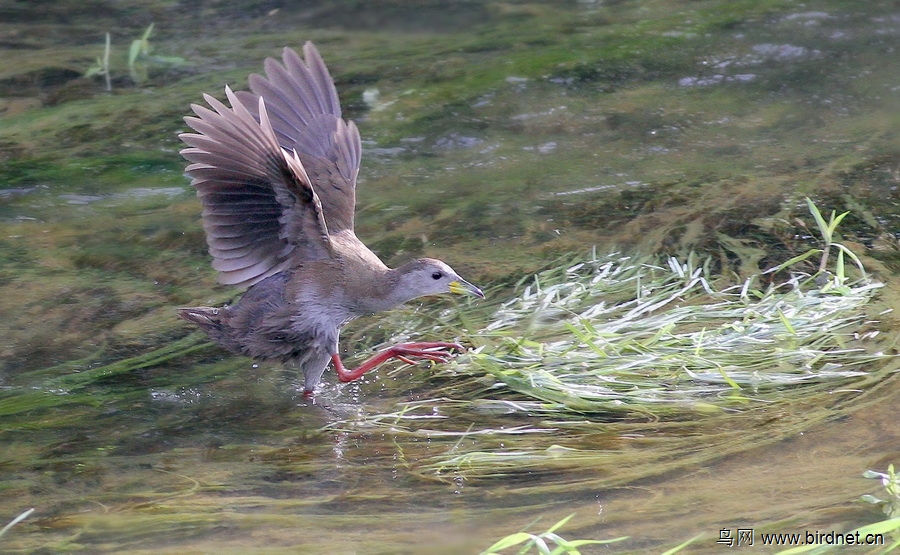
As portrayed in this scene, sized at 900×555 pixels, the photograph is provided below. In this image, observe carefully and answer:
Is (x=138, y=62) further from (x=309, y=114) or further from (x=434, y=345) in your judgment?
(x=434, y=345)

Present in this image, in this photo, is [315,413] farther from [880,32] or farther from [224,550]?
[880,32]

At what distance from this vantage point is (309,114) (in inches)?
208

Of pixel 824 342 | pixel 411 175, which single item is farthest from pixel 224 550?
pixel 411 175

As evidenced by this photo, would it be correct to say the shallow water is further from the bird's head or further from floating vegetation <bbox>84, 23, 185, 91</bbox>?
the bird's head

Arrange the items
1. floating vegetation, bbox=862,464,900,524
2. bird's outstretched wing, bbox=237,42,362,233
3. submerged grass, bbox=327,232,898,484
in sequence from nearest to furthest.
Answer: floating vegetation, bbox=862,464,900,524, submerged grass, bbox=327,232,898,484, bird's outstretched wing, bbox=237,42,362,233

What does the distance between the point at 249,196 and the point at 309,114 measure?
3.06ft

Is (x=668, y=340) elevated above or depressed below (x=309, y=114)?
below

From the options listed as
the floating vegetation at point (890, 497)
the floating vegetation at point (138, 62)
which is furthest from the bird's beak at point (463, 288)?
the floating vegetation at point (138, 62)

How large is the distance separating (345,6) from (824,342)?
710cm

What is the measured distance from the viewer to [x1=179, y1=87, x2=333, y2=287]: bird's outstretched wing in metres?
4.18

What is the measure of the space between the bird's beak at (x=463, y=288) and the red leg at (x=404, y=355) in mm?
235

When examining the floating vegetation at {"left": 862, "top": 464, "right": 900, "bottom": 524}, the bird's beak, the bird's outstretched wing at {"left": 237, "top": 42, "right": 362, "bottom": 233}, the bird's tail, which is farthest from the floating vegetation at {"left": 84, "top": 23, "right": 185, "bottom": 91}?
the floating vegetation at {"left": 862, "top": 464, "right": 900, "bottom": 524}

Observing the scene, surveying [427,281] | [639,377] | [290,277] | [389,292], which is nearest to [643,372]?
[639,377]

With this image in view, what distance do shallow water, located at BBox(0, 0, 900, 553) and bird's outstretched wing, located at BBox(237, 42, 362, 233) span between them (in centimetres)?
81
